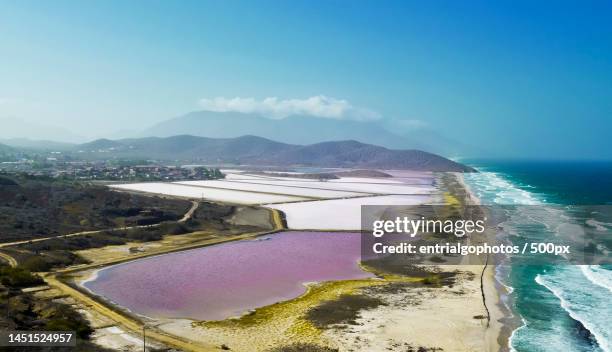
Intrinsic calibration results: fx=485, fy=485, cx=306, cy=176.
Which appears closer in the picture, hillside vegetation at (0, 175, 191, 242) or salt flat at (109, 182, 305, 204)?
hillside vegetation at (0, 175, 191, 242)

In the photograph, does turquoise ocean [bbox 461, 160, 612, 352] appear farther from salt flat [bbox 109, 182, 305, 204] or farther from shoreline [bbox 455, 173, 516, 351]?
salt flat [bbox 109, 182, 305, 204]

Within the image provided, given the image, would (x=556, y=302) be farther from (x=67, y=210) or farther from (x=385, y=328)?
(x=67, y=210)

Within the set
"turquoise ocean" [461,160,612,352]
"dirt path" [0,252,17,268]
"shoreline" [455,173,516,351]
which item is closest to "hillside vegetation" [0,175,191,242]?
"dirt path" [0,252,17,268]

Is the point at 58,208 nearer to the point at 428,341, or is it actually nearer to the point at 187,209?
the point at 187,209

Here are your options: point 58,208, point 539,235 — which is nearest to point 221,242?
point 58,208

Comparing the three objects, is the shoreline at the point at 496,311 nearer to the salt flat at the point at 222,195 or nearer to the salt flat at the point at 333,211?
the salt flat at the point at 333,211

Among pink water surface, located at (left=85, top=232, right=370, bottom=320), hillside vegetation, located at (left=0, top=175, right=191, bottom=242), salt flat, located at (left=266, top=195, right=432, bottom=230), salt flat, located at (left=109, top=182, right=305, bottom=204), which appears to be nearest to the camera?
pink water surface, located at (left=85, top=232, right=370, bottom=320)

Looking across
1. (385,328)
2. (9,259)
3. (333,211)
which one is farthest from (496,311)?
(333,211)
